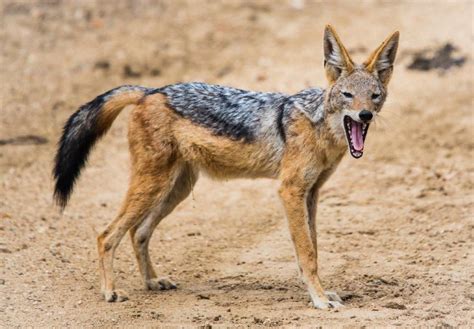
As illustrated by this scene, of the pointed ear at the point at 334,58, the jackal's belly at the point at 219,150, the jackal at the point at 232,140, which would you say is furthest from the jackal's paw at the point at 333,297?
the pointed ear at the point at 334,58

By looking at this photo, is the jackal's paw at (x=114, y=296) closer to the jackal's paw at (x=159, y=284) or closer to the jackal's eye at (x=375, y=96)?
the jackal's paw at (x=159, y=284)

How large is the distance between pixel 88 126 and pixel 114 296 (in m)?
1.59

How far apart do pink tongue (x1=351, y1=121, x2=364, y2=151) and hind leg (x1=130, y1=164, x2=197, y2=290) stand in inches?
61.8

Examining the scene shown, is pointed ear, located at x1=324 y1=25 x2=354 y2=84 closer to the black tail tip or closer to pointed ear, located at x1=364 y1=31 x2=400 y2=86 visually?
pointed ear, located at x1=364 y1=31 x2=400 y2=86

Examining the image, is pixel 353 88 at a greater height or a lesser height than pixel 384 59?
lesser

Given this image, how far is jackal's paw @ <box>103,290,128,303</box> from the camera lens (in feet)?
25.1

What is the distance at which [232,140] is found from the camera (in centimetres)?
803

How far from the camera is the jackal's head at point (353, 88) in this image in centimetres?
742

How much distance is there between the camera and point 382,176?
433 inches

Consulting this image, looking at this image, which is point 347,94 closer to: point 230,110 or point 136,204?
point 230,110

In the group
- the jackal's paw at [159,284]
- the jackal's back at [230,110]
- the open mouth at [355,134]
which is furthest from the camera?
the jackal's paw at [159,284]

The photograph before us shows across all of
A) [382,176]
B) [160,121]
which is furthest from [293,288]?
[382,176]

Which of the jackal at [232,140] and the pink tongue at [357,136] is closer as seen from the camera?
the pink tongue at [357,136]

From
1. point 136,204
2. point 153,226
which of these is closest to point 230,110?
point 136,204
